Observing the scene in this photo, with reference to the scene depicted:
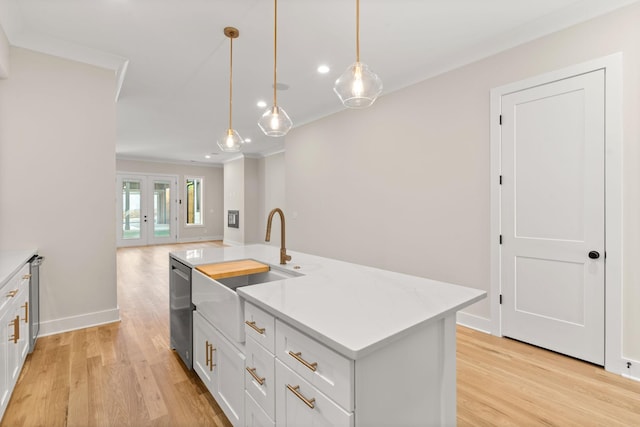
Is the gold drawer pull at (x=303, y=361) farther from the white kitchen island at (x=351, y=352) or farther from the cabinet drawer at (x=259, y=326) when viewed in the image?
the cabinet drawer at (x=259, y=326)

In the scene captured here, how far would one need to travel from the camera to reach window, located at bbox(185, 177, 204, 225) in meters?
10.2

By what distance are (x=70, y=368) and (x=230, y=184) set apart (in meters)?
7.63

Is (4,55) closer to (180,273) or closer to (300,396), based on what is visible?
(180,273)

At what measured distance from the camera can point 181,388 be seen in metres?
2.09

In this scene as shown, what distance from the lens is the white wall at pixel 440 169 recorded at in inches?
86.8

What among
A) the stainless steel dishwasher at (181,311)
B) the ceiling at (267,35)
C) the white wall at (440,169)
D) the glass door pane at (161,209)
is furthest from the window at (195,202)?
the stainless steel dishwasher at (181,311)

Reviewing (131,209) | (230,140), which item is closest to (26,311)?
(230,140)

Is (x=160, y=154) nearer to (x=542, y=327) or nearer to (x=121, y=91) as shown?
(x=121, y=91)

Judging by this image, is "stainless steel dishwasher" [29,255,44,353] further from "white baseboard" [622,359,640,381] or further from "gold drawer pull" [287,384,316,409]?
"white baseboard" [622,359,640,381]

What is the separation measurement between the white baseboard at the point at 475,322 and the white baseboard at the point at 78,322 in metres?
3.62

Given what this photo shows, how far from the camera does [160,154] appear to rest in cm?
863

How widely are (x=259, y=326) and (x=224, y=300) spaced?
37 centimetres

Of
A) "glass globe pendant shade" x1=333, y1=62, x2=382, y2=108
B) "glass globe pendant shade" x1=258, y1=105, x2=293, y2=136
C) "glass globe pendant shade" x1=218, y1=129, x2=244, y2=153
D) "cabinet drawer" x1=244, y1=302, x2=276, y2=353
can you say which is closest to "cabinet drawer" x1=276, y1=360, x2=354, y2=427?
"cabinet drawer" x1=244, y1=302, x2=276, y2=353

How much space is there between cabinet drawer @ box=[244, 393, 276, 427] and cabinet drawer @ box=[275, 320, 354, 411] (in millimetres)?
316
